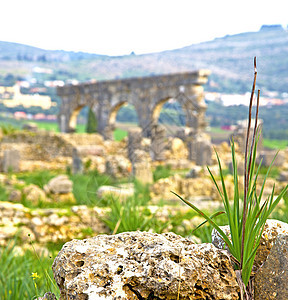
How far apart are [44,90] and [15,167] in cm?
3349

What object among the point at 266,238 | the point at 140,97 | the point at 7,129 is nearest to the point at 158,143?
the point at 140,97

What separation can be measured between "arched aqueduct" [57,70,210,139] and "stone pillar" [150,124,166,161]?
6.60 feet

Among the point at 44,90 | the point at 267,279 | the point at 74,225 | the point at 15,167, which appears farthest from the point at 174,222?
the point at 44,90

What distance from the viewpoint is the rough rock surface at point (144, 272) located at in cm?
122

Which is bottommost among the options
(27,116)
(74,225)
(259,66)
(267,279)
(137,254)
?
(27,116)

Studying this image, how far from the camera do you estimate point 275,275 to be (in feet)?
4.57

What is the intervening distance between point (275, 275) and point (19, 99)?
4465 centimetres

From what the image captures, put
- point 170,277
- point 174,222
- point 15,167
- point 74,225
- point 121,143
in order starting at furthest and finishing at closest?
point 121,143, point 15,167, point 74,225, point 174,222, point 170,277

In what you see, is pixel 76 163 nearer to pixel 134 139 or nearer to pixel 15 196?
pixel 134 139

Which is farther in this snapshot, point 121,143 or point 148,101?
point 148,101

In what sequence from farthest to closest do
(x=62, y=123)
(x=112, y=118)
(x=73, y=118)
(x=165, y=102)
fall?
(x=62, y=123) < (x=73, y=118) < (x=112, y=118) < (x=165, y=102)

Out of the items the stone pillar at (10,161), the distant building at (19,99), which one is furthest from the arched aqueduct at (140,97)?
the distant building at (19,99)

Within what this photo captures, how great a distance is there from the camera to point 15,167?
1398 cm

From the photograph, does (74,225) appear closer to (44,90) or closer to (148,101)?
(148,101)
